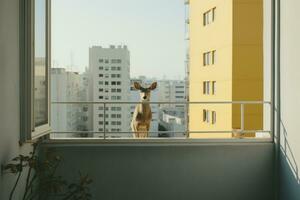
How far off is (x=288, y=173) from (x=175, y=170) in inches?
47.7

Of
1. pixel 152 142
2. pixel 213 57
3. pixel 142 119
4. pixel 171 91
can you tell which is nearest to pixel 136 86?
pixel 142 119

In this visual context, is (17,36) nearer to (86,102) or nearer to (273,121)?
(86,102)

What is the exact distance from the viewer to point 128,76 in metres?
5.31

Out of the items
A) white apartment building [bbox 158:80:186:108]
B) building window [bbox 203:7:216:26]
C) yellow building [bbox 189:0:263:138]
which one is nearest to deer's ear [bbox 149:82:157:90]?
white apartment building [bbox 158:80:186:108]

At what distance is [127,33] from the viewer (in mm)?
6648

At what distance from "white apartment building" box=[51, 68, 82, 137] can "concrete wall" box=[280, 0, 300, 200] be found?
226 centimetres

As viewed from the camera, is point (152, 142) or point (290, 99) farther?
point (152, 142)

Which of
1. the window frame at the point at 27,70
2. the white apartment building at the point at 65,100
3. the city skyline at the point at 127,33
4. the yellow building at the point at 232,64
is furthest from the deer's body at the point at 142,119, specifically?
the yellow building at the point at 232,64

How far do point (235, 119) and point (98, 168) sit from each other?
27.2 feet

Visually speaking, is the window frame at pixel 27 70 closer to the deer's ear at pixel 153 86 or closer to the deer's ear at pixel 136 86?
the deer's ear at pixel 136 86

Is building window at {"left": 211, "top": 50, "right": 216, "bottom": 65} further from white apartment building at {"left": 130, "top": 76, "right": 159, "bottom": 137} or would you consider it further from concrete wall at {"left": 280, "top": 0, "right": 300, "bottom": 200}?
concrete wall at {"left": 280, "top": 0, "right": 300, "bottom": 200}

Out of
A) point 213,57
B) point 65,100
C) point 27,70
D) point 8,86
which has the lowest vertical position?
point 65,100

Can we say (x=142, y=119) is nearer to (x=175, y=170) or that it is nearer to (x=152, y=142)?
(x=152, y=142)

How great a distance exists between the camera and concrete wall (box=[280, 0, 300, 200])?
4262mm
